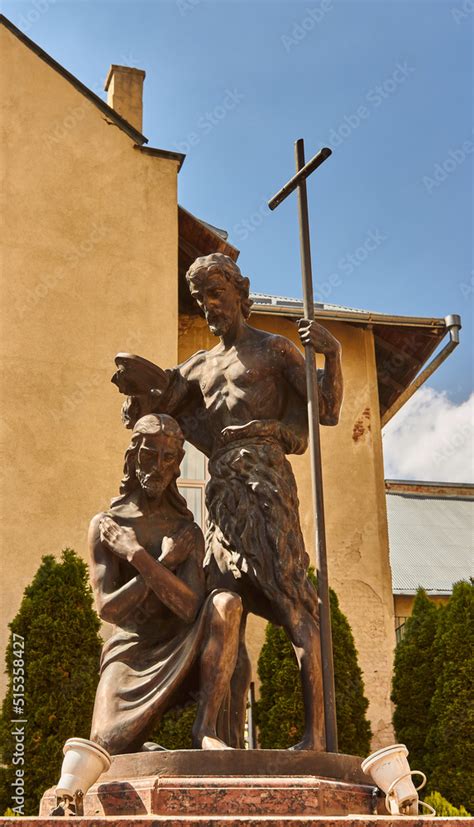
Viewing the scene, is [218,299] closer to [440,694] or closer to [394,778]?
[394,778]

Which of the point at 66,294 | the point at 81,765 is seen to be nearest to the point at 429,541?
the point at 66,294

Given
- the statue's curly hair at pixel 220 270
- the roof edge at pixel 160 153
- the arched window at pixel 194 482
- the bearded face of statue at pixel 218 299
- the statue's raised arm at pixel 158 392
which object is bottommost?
the statue's raised arm at pixel 158 392

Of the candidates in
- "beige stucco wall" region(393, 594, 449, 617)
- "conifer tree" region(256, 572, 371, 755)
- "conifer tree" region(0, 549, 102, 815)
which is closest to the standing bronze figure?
"conifer tree" region(0, 549, 102, 815)

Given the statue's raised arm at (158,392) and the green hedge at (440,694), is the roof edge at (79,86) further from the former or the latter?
the statue's raised arm at (158,392)

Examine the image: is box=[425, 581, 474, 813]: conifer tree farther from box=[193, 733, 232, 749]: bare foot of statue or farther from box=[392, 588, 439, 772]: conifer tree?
box=[193, 733, 232, 749]: bare foot of statue

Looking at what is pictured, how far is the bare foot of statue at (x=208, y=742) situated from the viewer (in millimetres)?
3900

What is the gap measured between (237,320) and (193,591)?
136 cm

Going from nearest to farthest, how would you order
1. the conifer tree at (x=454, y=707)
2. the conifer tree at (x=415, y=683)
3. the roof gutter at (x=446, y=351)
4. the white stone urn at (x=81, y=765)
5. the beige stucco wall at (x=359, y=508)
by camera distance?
the white stone urn at (x=81, y=765)
the conifer tree at (x=454, y=707)
the conifer tree at (x=415, y=683)
the beige stucco wall at (x=359, y=508)
the roof gutter at (x=446, y=351)

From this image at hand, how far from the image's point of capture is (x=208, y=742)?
393cm

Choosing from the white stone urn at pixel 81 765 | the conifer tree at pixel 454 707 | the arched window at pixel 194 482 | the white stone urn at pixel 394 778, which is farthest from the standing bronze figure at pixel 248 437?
the arched window at pixel 194 482

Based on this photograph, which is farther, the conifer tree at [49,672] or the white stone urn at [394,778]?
the conifer tree at [49,672]

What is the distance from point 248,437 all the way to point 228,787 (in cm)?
160

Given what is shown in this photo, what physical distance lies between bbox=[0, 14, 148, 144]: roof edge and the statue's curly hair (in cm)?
879

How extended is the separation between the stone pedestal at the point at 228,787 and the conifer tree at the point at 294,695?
737 centimetres
